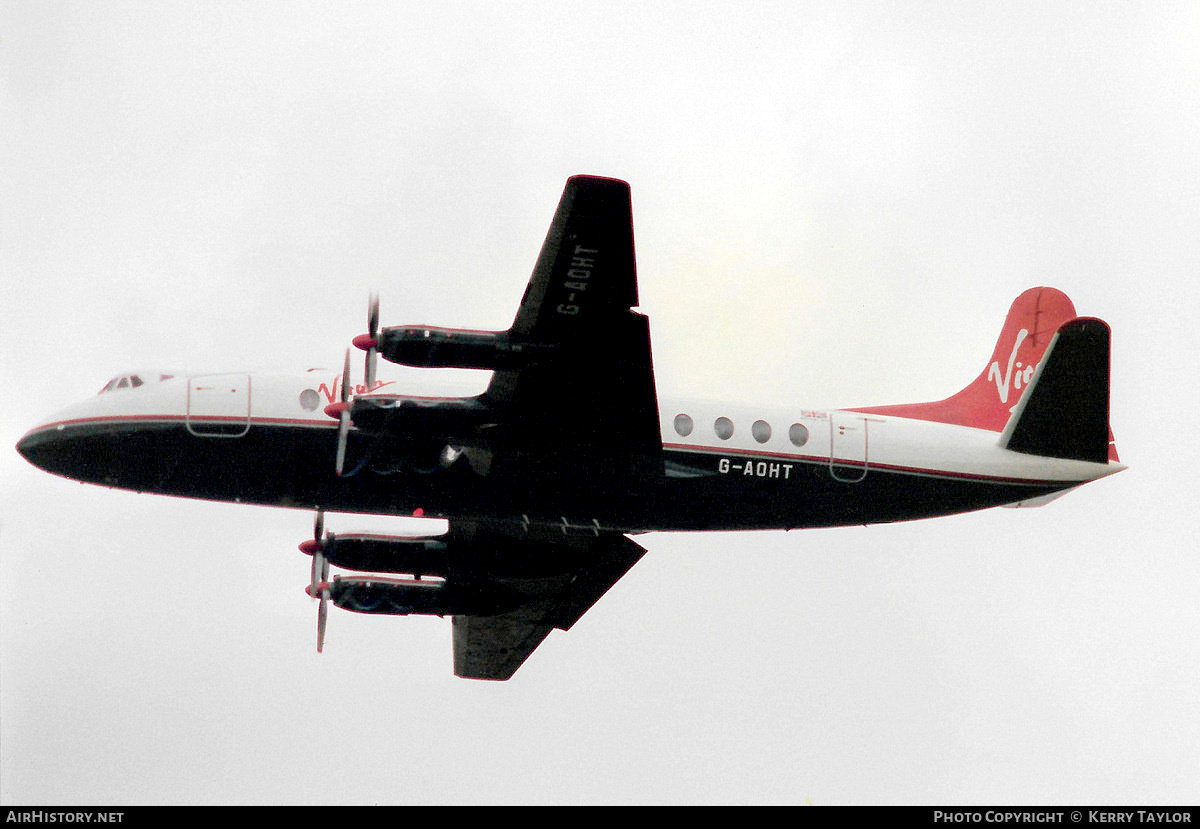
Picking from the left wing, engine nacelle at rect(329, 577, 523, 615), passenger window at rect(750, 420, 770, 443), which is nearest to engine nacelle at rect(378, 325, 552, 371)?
passenger window at rect(750, 420, 770, 443)

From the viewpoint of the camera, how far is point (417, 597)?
28078 mm

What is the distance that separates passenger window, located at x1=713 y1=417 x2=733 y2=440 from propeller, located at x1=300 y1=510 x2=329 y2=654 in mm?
7863

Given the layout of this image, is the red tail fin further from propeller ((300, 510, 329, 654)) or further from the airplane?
propeller ((300, 510, 329, 654))

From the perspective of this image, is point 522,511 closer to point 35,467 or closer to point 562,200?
point 562,200

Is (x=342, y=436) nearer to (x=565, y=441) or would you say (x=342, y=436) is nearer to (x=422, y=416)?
(x=422, y=416)

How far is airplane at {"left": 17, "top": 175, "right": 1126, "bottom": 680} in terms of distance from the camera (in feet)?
74.3

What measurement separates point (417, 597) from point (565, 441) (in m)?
6.12

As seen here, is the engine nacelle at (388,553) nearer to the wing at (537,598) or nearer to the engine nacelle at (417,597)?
the engine nacelle at (417,597)

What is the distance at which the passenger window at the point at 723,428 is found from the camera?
2438cm

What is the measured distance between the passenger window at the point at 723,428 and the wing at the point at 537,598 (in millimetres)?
4313

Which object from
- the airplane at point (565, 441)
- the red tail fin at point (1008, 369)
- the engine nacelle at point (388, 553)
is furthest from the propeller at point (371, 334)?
the red tail fin at point (1008, 369)

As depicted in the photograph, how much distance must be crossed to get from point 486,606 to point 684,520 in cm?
574

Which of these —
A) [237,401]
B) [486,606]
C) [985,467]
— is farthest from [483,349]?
[985,467]

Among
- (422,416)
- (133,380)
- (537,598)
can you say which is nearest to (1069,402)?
(422,416)
